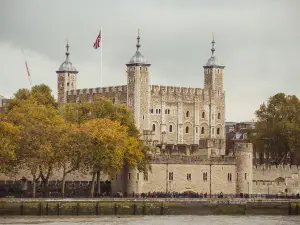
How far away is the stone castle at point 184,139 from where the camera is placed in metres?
122

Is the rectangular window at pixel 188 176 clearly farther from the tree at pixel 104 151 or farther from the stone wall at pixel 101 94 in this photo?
the stone wall at pixel 101 94

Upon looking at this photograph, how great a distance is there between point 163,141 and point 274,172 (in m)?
29.2

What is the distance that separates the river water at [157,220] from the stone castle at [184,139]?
13.5m

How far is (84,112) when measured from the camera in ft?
→ 434

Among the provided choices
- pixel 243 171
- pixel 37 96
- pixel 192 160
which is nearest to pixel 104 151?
pixel 192 160

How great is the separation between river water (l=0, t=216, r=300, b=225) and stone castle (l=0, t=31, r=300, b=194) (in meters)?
13.5

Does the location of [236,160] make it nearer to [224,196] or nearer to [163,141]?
[224,196]

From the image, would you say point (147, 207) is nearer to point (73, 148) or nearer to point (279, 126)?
point (73, 148)

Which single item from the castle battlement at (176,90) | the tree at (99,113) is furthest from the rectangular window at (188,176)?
the castle battlement at (176,90)

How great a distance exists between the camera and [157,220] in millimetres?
103750

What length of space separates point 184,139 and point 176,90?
19.5 ft

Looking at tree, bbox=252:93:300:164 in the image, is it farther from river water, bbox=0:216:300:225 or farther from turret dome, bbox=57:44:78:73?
river water, bbox=0:216:300:225

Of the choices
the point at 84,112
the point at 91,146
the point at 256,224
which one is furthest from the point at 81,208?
the point at 84,112

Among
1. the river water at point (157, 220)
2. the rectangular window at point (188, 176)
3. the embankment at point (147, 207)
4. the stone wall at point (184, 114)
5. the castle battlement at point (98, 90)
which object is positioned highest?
the castle battlement at point (98, 90)
